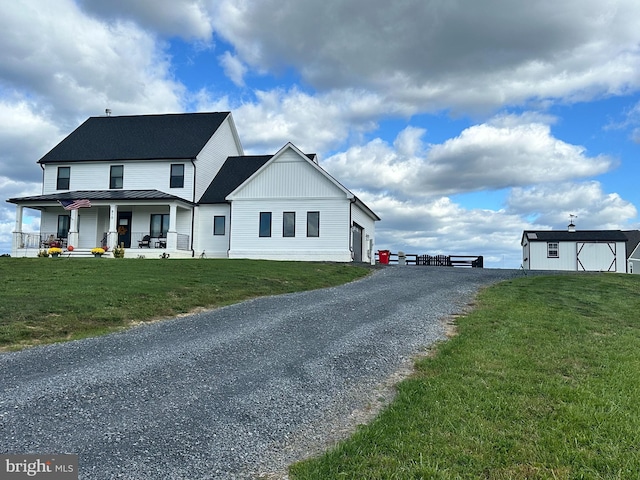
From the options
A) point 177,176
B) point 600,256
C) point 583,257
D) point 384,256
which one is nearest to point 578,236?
point 583,257

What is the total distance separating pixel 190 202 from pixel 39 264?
10663mm

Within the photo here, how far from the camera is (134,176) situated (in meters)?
31.6

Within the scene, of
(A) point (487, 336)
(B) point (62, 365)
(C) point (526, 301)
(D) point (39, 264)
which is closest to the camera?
(B) point (62, 365)

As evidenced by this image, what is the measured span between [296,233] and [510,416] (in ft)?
75.3

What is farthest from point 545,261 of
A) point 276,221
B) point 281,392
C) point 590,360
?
point 281,392

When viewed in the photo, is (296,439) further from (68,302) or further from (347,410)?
(68,302)

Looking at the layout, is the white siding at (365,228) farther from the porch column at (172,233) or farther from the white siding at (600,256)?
the white siding at (600,256)

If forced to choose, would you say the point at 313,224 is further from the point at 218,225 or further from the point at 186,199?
the point at 186,199

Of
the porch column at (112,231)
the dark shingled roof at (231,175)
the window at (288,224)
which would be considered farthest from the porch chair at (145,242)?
the window at (288,224)

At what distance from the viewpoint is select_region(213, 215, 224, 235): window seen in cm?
3056

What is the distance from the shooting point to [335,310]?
12.2 meters

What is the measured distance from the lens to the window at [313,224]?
27.9 metres

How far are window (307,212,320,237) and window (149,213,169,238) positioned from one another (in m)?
8.87

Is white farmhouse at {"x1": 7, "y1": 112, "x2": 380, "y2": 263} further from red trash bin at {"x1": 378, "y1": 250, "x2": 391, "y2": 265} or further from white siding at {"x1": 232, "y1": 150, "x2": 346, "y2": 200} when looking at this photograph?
red trash bin at {"x1": 378, "y1": 250, "x2": 391, "y2": 265}
